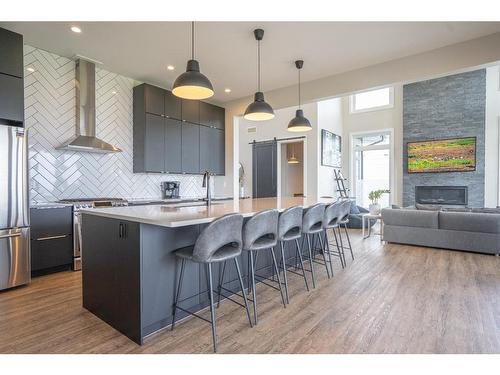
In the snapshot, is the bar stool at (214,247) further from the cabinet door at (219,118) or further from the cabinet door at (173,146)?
the cabinet door at (219,118)

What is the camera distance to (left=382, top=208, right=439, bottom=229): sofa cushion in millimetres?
4836

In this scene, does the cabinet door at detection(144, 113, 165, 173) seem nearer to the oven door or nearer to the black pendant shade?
the oven door

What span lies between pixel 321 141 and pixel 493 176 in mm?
4166

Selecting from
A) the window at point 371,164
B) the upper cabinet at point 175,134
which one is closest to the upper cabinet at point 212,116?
the upper cabinet at point 175,134

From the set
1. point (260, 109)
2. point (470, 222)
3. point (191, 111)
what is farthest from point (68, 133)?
point (470, 222)

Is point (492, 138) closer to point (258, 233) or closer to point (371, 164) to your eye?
point (371, 164)

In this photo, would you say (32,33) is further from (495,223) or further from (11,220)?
(495,223)

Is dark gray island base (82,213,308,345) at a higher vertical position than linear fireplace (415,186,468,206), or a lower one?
lower

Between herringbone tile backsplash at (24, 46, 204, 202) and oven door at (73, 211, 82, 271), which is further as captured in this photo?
herringbone tile backsplash at (24, 46, 204, 202)

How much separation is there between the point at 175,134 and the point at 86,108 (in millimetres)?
1456

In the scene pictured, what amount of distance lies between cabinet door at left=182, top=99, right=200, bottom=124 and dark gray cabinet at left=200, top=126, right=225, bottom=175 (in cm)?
23

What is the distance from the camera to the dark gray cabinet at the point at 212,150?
574cm

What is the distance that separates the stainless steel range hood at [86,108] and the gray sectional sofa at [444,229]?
4.95 m

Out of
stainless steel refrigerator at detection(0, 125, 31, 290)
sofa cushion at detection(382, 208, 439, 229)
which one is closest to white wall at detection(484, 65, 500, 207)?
sofa cushion at detection(382, 208, 439, 229)
